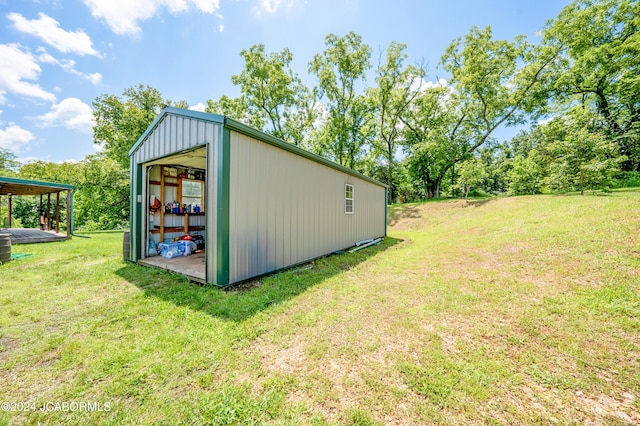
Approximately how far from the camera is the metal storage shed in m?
3.72

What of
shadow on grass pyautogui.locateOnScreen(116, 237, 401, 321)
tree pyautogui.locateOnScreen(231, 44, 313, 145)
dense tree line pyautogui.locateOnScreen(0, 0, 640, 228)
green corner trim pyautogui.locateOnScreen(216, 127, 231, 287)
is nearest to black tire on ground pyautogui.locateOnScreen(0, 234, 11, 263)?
shadow on grass pyautogui.locateOnScreen(116, 237, 401, 321)

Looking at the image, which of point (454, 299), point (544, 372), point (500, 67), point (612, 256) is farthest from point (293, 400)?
point (500, 67)

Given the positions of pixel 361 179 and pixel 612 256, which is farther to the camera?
pixel 361 179

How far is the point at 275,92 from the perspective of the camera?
17.0 meters

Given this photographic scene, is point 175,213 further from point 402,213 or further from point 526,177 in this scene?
point 526,177

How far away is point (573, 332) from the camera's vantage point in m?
2.45

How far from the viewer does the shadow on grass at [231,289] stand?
3.06m

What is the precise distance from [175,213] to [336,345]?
623 cm

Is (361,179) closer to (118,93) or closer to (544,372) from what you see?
(544,372)

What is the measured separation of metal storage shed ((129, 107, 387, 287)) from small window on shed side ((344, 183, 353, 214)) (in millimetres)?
33

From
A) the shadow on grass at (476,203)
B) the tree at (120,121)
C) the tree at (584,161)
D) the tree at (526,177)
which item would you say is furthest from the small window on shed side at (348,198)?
the tree at (120,121)

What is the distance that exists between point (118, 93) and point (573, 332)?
87.4ft

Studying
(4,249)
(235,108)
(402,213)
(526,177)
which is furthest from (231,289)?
(526,177)

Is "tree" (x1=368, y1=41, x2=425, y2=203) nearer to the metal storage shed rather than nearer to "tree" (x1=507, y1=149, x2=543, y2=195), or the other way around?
"tree" (x1=507, y1=149, x2=543, y2=195)
